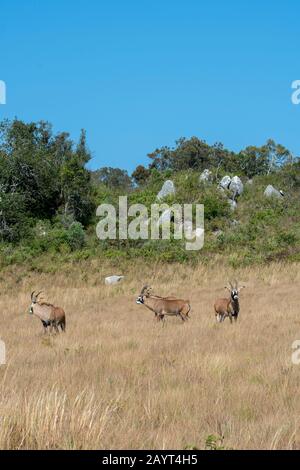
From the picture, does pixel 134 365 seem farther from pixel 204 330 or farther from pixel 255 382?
pixel 204 330

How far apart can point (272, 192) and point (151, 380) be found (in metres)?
38.1

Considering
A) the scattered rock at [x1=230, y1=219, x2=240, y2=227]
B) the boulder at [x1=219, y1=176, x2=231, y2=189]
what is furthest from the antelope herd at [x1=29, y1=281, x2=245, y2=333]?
the boulder at [x1=219, y1=176, x2=231, y2=189]

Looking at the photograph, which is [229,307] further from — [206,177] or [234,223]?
[206,177]

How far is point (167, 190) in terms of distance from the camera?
45.2 metres

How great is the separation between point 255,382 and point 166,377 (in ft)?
4.38

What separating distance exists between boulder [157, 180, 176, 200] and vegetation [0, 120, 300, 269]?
0.49 m

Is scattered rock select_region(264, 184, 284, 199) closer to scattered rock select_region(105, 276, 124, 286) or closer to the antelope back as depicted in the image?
scattered rock select_region(105, 276, 124, 286)

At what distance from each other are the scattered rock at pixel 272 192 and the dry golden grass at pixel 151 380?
963 inches

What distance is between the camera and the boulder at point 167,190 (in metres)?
44.8

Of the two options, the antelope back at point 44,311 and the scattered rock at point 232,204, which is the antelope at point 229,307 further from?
the scattered rock at point 232,204

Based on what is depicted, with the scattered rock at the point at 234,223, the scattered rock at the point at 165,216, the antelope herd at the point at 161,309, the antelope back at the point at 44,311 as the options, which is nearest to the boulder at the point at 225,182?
the scattered rock at the point at 234,223

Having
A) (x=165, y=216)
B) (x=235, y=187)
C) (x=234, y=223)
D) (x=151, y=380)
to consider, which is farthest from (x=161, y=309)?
(x=235, y=187)

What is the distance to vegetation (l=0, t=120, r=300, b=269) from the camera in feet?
114
